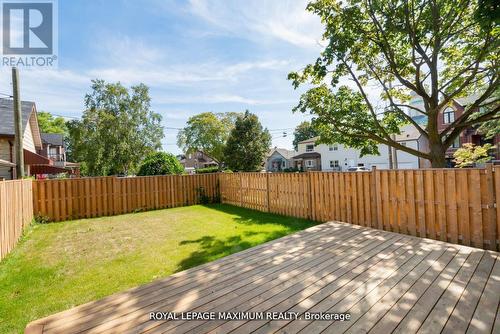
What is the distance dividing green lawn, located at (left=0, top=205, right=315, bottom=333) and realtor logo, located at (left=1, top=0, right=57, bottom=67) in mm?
5852

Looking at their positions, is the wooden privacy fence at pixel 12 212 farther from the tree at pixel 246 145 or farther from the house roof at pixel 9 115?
the tree at pixel 246 145

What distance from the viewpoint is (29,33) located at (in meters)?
7.97

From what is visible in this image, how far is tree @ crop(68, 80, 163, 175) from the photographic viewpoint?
2011 centimetres

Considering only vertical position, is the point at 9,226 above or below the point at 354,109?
below

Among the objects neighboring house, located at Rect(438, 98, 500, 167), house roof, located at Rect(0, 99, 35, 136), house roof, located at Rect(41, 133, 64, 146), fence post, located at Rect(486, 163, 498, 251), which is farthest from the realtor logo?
neighboring house, located at Rect(438, 98, 500, 167)

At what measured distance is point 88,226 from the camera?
804 cm

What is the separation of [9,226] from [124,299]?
4.77 m

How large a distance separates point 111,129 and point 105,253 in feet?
60.6

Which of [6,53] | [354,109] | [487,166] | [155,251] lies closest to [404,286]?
[487,166]

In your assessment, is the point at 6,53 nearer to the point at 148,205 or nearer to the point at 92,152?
the point at 148,205

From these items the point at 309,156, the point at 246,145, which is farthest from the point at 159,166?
the point at 309,156

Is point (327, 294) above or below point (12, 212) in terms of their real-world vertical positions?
below

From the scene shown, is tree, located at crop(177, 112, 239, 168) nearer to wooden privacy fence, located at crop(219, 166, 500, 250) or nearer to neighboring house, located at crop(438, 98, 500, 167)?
neighboring house, located at crop(438, 98, 500, 167)

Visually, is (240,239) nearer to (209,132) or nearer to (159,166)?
(159,166)
